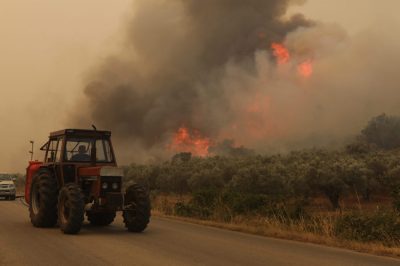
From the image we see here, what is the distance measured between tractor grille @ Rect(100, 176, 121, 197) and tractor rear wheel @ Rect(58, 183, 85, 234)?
2.18ft

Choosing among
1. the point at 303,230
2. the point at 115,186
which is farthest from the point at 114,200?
the point at 303,230

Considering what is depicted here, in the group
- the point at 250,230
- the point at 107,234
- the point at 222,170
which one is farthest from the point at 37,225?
the point at 222,170

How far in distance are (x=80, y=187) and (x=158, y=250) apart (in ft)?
13.4

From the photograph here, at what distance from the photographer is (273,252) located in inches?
378

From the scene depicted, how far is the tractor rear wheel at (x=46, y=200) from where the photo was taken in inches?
501

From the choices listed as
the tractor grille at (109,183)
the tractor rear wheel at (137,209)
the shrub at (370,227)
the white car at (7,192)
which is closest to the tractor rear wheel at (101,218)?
the tractor rear wheel at (137,209)

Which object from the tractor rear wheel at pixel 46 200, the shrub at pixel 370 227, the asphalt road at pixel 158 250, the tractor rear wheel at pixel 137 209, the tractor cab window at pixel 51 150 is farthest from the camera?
the tractor cab window at pixel 51 150

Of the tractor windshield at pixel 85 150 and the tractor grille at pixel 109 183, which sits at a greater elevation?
the tractor windshield at pixel 85 150

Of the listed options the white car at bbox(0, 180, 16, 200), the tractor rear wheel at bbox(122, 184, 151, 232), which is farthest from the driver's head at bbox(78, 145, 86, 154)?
the white car at bbox(0, 180, 16, 200)

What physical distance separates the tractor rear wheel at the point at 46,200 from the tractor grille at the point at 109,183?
5.65 feet

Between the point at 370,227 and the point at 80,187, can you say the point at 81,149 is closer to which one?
the point at 80,187

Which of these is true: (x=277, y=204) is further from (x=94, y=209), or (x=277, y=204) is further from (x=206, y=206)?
(x=94, y=209)

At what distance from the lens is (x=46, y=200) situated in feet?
41.5

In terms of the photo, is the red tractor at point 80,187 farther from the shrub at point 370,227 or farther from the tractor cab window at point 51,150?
the shrub at point 370,227
